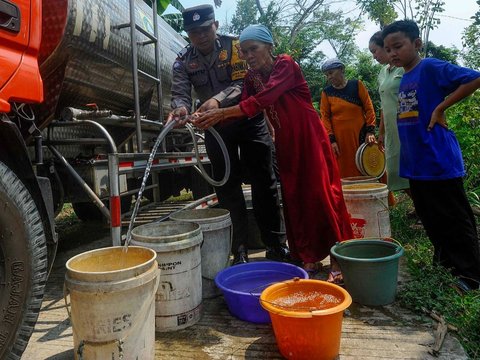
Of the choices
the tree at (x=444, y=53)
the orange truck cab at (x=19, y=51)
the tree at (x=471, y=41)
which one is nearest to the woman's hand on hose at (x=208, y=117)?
the orange truck cab at (x=19, y=51)

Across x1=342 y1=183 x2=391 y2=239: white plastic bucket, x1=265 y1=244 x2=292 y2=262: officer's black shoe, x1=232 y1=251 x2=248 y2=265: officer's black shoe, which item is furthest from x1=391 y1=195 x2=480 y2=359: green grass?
x1=232 y1=251 x2=248 y2=265: officer's black shoe

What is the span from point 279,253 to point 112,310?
1828 millimetres

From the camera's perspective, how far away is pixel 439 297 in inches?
94.2

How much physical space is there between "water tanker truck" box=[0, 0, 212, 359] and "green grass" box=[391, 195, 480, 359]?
6.10 feet

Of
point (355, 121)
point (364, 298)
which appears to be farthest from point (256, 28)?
point (355, 121)

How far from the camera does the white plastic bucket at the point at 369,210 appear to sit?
3.24 meters

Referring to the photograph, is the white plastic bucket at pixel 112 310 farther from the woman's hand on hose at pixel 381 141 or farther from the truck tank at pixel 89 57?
the woman's hand on hose at pixel 381 141

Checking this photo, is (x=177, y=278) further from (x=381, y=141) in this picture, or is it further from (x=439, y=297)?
(x=381, y=141)

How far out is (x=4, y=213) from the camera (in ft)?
5.40

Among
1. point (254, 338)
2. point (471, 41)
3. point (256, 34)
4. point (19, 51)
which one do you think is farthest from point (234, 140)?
point (471, 41)

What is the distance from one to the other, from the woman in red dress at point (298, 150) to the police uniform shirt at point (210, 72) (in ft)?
0.79

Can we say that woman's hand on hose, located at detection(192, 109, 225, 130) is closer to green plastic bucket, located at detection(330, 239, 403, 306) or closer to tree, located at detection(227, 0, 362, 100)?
green plastic bucket, located at detection(330, 239, 403, 306)

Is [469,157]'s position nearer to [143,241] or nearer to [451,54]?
[143,241]

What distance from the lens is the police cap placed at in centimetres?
297
